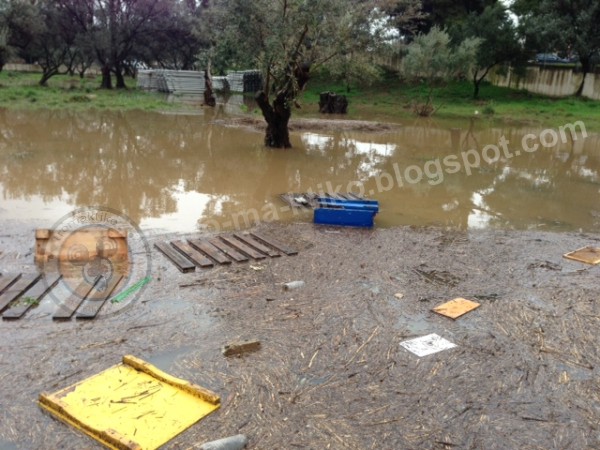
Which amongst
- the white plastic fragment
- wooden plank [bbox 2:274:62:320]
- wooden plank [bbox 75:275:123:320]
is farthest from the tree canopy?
wooden plank [bbox 2:274:62:320]

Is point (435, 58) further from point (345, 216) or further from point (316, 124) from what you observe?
point (345, 216)

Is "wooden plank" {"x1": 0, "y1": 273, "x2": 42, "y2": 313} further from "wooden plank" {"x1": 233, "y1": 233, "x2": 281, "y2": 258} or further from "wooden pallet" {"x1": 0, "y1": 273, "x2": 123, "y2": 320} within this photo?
"wooden plank" {"x1": 233, "y1": 233, "x2": 281, "y2": 258}

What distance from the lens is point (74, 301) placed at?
530cm

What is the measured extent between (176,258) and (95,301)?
1353 millimetres

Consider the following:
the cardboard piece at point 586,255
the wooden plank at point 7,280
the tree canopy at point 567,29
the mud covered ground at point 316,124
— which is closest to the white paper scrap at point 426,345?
the cardboard piece at point 586,255

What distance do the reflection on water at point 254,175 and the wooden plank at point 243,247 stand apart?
3.07 ft

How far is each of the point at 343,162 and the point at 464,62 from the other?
1378cm

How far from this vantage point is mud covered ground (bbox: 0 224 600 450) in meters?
3.62

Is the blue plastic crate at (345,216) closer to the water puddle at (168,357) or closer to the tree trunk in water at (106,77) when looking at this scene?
the water puddle at (168,357)

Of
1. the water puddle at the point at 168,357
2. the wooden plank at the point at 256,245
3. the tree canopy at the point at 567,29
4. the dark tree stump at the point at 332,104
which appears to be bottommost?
the water puddle at the point at 168,357

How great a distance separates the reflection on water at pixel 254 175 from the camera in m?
9.04

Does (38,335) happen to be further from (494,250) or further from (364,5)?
(364,5)

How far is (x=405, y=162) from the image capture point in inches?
552

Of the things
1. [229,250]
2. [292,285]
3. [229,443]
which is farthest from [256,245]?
[229,443]
